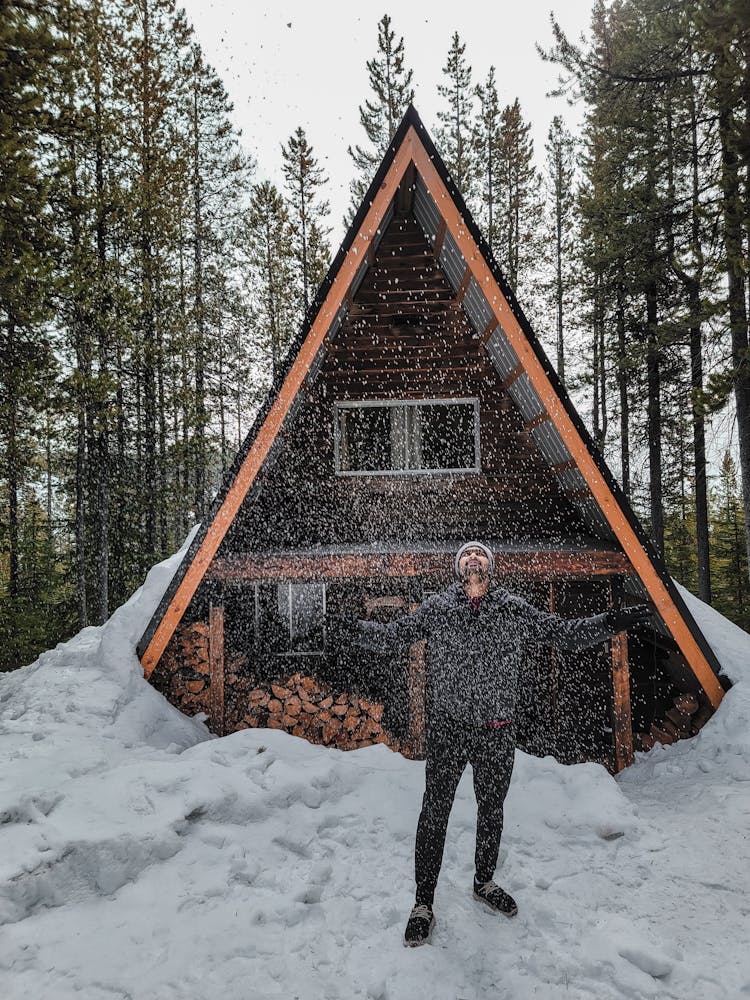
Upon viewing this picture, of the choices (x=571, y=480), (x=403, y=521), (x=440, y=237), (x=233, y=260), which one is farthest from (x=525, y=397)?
(x=233, y=260)

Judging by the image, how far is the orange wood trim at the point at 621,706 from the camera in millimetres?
5695

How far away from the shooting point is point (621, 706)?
5801 mm

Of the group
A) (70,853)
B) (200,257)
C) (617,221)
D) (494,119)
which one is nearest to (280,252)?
(200,257)

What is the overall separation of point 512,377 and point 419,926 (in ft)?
18.3

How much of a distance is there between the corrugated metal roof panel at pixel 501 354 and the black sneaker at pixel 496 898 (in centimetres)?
496

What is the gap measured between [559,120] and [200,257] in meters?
19.2

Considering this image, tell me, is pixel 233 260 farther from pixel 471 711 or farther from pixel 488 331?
pixel 471 711

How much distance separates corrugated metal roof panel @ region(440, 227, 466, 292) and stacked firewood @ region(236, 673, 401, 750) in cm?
546

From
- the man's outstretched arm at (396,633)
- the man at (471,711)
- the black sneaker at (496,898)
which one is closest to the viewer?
the man at (471,711)

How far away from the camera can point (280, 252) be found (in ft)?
69.2

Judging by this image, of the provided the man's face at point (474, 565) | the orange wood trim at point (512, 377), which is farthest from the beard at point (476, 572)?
the orange wood trim at point (512, 377)

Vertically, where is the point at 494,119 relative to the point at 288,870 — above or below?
above

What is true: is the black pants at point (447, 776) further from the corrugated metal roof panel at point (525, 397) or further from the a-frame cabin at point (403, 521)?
the corrugated metal roof panel at point (525, 397)

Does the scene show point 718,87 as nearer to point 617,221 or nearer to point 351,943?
point 617,221
